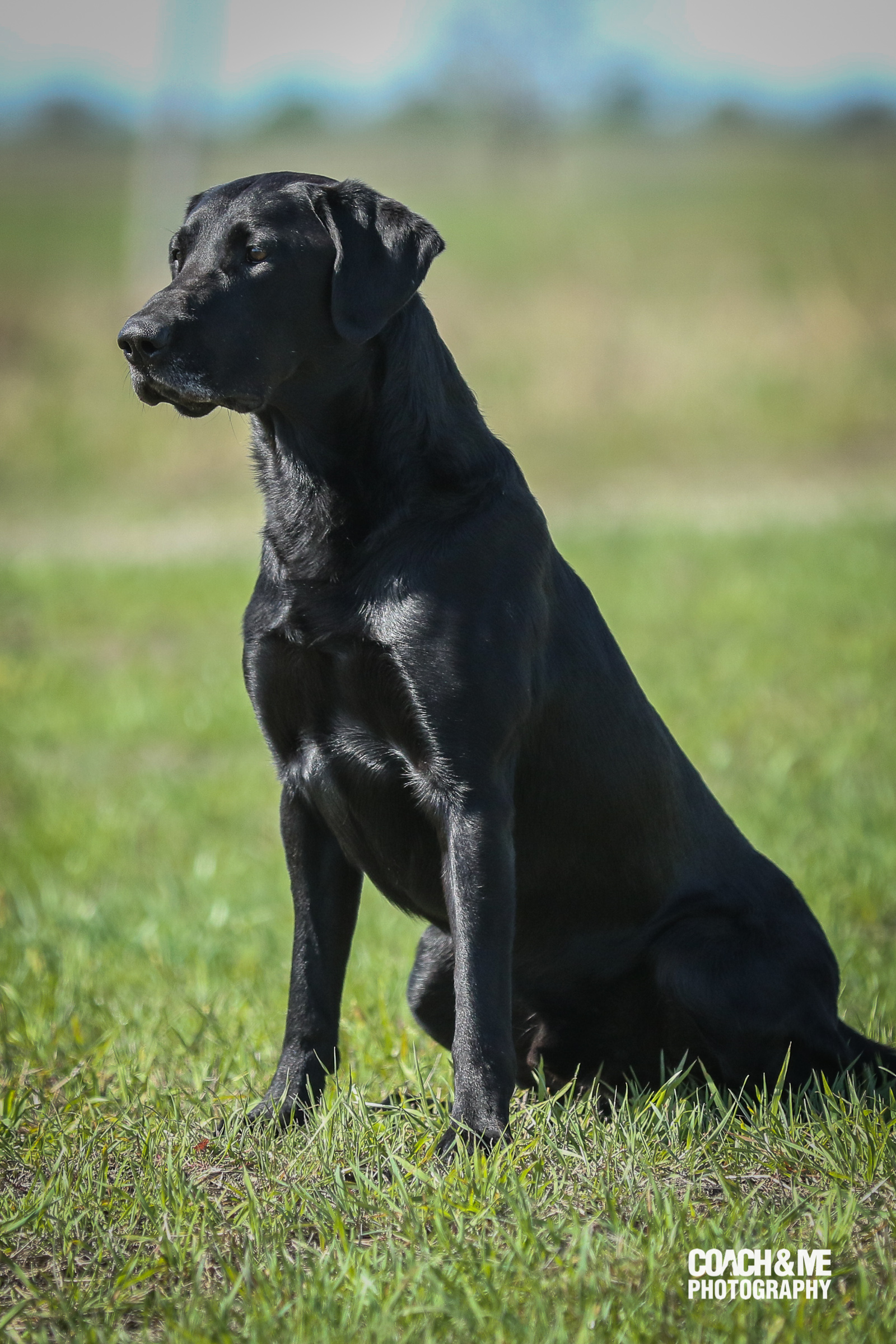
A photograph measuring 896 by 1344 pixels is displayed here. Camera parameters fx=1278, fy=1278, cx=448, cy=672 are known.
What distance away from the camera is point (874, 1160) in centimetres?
233

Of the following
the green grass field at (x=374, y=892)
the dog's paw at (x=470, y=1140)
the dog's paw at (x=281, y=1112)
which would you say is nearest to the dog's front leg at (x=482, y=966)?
the dog's paw at (x=470, y=1140)

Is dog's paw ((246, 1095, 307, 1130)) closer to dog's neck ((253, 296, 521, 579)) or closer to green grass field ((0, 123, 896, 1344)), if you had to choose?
green grass field ((0, 123, 896, 1344))

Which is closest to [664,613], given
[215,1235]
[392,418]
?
[392,418]

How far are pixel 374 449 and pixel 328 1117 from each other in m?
1.33

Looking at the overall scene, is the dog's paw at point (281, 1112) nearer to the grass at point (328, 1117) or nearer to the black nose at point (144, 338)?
the grass at point (328, 1117)

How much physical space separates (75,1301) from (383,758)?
1.07 meters

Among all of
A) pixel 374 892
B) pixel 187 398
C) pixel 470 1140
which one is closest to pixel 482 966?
pixel 470 1140

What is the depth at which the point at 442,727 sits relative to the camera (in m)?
2.39

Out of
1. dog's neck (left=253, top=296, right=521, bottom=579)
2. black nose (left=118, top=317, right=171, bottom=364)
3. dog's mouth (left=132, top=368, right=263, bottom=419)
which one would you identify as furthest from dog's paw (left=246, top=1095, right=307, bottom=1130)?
black nose (left=118, top=317, right=171, bottom=364)

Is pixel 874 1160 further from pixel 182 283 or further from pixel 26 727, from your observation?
pixel 26 727

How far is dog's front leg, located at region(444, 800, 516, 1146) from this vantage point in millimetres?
2375

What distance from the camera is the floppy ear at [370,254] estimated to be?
2533mm

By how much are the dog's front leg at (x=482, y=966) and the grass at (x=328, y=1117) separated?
95mm

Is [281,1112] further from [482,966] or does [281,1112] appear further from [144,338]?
[144,338]
